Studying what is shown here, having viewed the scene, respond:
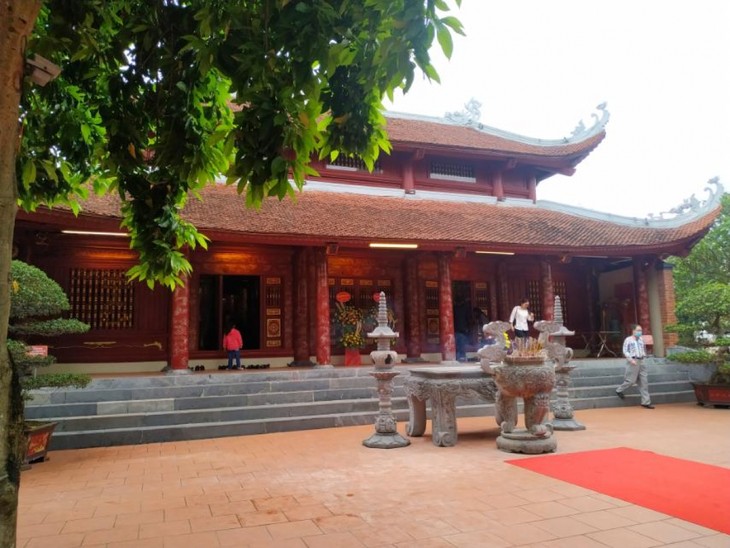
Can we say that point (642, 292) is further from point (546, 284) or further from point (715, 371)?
point (715, 371)

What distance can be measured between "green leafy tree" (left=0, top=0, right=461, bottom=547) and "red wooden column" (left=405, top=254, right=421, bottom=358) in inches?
359

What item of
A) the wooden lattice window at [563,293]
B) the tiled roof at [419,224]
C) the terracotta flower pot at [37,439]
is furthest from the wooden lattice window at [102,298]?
the wooden lattice window at [563,293]

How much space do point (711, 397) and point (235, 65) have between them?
1087 cm

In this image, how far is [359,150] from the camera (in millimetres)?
3422

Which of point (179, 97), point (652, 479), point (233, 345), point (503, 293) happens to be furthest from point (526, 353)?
point (503, 293)

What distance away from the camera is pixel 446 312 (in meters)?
12.4

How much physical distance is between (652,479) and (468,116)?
13.9 m

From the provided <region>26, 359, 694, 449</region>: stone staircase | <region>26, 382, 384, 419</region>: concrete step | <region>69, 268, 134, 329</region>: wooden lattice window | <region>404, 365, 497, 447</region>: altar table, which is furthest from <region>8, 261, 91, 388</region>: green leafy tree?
<region>404, 365, 497, 447</region>: altar table

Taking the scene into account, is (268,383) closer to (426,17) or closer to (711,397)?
(426,17)

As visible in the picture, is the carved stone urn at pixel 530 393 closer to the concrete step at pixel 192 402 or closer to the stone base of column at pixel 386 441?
the stone base of column at pixel 386 441

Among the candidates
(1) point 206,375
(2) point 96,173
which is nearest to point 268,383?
(1) point 206,375

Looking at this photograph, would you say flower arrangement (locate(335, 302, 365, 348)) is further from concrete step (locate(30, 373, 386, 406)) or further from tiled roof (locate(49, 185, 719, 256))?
tiled roof (locate(49, 185, 719, 256))

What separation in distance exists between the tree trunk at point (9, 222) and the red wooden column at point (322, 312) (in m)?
8.92

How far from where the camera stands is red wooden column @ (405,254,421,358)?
43.0 ft
